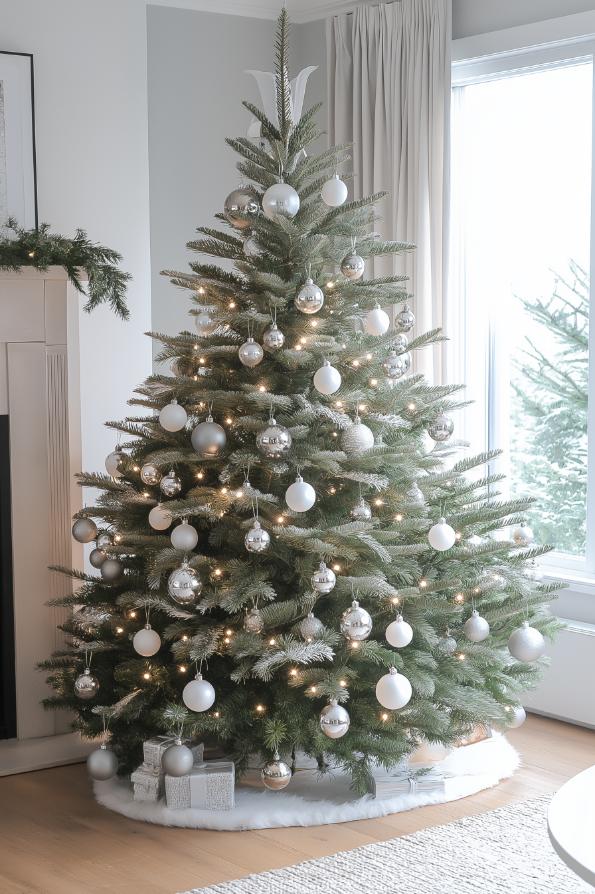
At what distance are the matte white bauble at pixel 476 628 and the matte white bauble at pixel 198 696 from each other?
2.43 feet

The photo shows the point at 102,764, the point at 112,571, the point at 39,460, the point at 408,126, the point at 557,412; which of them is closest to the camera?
the point at 102,764

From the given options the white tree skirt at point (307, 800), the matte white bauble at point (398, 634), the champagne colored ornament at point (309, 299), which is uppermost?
the champagne colored ornament at point (309, 299)

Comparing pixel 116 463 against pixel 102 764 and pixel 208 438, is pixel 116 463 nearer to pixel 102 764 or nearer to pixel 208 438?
pixel 208 438

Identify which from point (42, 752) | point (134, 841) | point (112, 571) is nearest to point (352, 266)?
point (112, 571)

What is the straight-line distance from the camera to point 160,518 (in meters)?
3.14

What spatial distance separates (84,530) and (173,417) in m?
0.63

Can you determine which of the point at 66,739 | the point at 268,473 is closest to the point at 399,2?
the point at 268,473

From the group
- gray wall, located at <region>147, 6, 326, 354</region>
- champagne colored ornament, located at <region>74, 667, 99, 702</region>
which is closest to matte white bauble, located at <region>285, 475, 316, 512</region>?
champagne colored ornament, located at <region>74, 667, 99, 702</region>

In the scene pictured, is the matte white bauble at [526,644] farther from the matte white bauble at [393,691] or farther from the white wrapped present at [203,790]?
the white wrapped present at [203,790]

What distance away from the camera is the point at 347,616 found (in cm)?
300

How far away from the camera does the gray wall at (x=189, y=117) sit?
475cm

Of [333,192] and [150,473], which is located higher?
[333,192]

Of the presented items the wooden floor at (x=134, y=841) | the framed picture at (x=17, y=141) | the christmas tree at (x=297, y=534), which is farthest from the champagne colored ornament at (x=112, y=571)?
the framed picture at (x=17, y=141)

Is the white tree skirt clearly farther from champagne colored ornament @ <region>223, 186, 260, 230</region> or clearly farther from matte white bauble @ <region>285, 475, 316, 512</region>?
champagne colored ornament @ <region>223, 186, 260, 230</region>
